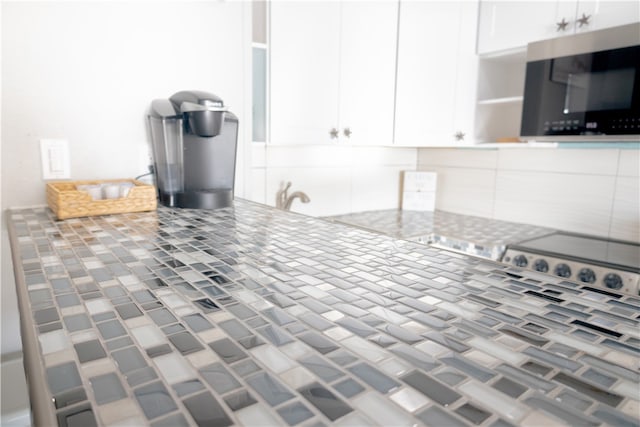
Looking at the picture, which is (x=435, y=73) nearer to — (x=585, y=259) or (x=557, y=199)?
(x=557, y=199)

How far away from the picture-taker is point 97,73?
125cm

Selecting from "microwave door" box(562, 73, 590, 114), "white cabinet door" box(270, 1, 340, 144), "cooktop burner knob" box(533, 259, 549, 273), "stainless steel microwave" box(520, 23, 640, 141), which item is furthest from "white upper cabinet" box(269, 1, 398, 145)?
"cooktop burner knob" box(533, 259, 549, 273)

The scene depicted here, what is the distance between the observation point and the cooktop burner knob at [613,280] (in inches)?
52.5

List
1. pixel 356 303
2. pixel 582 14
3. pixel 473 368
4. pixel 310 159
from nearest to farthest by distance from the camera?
pixel 473 368, pixel 356 303, pixel 582 14, pixel 310 159

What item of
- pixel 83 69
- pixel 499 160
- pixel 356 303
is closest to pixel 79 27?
pixel 83 69

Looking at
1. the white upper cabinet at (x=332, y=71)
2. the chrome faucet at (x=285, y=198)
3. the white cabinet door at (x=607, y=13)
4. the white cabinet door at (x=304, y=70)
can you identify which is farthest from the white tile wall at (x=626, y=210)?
the chrome faucet at (x=285, y=198)

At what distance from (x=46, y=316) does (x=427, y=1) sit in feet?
6.27

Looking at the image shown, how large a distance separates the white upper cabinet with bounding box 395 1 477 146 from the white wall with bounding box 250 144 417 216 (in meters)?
0.39

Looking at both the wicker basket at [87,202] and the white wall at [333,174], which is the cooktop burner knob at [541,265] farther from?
the wicker basket at [87,202]

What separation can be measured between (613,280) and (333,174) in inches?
50.5

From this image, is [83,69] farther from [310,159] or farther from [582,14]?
[582,14]

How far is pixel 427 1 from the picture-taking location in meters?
1.84

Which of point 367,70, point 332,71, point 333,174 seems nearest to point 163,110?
point 332,71

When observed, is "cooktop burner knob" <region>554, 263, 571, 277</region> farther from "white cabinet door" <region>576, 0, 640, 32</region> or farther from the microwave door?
"white cabinet door" <region>576, 0, 640, 32</region>
